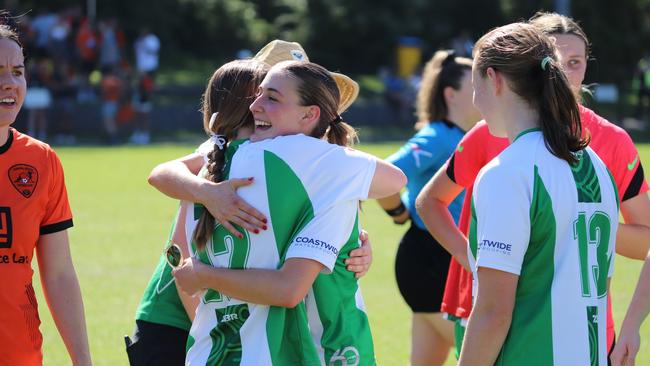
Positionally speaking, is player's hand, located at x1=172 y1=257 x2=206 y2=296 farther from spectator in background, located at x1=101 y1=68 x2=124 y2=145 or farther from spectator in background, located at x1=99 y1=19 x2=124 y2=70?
spectator in background, located at x1=99 y1=19 x2=124 y2=70

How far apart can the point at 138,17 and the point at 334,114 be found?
34.0m

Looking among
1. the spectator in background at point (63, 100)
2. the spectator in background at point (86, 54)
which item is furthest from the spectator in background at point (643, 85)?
the spectator in background at point (63, 100)

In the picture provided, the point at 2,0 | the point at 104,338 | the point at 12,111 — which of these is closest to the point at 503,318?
the point at 12,111

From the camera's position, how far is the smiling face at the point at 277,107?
323 cm

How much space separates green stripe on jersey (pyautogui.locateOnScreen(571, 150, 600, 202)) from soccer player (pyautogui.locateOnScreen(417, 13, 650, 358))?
2.26ft

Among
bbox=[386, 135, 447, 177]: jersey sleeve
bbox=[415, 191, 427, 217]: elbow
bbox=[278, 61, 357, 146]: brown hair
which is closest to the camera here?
bbox=[278, 61, 357, 146]: brown hair

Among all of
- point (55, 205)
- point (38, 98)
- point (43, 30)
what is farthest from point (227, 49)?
point (55, 205)

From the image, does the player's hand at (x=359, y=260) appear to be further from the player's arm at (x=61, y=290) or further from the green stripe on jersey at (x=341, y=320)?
the player's arm at (x=61, y=290)

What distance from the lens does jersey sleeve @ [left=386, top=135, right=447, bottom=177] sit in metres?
5.93

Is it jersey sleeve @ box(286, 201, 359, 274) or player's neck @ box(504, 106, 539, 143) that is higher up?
player's neck @ box(504, 106, 539, 143)

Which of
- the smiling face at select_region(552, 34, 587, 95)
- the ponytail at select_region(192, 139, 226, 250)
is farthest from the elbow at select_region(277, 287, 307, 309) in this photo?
the smiling face at select_region(552, 34, 587, 95)

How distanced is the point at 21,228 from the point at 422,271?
2.84 metres

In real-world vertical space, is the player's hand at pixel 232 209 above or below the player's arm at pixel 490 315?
above

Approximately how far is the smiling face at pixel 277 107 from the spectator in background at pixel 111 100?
23.7 meters
